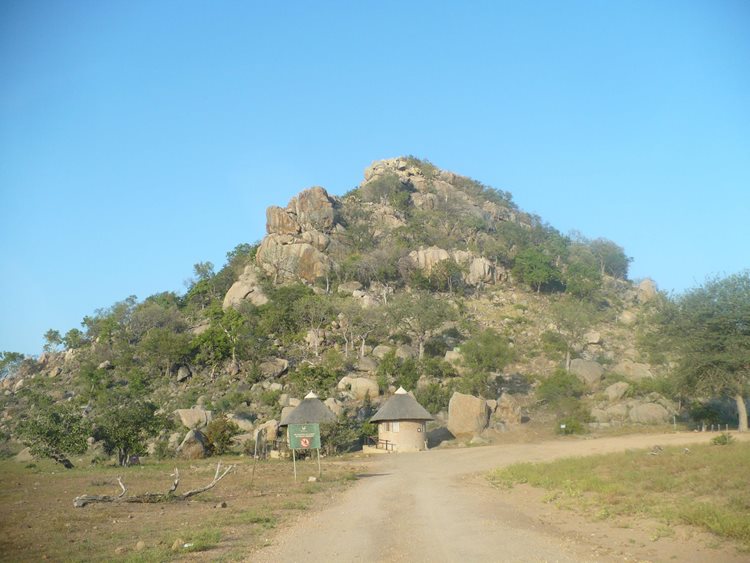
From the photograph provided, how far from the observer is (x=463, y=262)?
85875 mm

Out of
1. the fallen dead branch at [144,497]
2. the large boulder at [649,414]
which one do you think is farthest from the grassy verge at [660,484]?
the large boulder at [649,414]

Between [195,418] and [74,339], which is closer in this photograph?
[195,418]

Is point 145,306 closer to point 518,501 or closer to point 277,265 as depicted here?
point 277,265

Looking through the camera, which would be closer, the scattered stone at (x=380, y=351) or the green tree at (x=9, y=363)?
the scattered stone at (x=380, y=351)

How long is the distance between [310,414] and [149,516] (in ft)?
80.2

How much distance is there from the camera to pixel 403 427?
41.4m

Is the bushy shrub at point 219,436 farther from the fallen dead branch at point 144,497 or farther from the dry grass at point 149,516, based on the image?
the fallen dead branch at point 144,497

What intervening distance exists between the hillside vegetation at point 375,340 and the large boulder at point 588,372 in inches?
5.9

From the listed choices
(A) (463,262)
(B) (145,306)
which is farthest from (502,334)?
(B) (145,306)

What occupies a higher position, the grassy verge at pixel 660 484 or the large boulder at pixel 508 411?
the large boulder at pixel 508 411

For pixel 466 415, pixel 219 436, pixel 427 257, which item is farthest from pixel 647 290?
pixel 219 436

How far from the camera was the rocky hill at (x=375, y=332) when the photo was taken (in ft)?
172

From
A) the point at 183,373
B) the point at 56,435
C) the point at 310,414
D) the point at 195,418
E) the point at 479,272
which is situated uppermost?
the point at 479,272

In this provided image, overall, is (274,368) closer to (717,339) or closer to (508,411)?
(508,411)
